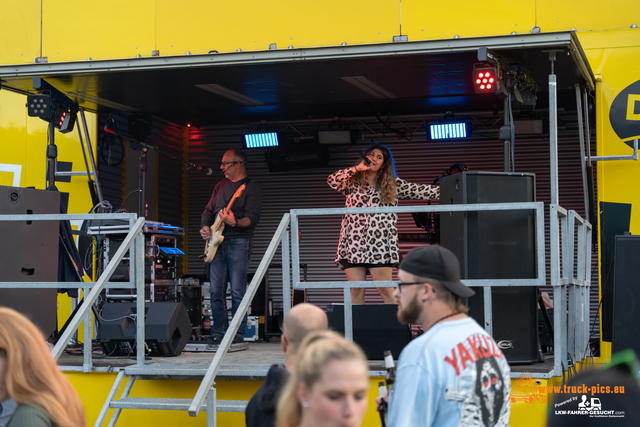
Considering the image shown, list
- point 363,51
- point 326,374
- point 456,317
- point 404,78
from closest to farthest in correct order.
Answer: point 326,374
point 456,317
point 363,51
point 404,78

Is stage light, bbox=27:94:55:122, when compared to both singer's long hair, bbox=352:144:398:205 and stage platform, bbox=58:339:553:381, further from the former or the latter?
singer's long hair, bbox=352:144:398:205

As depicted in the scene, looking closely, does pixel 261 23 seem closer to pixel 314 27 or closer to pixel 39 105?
pixel 314 27

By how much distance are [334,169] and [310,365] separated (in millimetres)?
9949

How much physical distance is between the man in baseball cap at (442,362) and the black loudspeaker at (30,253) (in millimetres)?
5210

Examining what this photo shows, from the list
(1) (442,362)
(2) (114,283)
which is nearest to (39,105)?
(2) (114,283)

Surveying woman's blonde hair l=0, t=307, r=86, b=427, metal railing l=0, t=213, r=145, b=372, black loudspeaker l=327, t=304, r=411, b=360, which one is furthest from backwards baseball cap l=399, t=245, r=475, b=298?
metal railing l=0, t=213, r=145, b=372

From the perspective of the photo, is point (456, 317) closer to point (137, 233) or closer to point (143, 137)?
point (137, 233)

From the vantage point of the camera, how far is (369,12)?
266 inches

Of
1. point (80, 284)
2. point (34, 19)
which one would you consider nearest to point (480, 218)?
point (80, 284)

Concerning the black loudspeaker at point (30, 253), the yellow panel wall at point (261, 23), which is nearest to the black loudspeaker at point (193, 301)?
the black loudspeaker at point (30, 253)

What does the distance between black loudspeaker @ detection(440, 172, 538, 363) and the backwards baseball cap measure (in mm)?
2838

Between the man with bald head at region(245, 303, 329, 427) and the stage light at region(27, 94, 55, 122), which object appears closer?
the man with bald head at region(245, 303, 329, 427)

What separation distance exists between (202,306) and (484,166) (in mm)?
5123

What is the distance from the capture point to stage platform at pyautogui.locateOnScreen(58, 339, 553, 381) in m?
5.38
